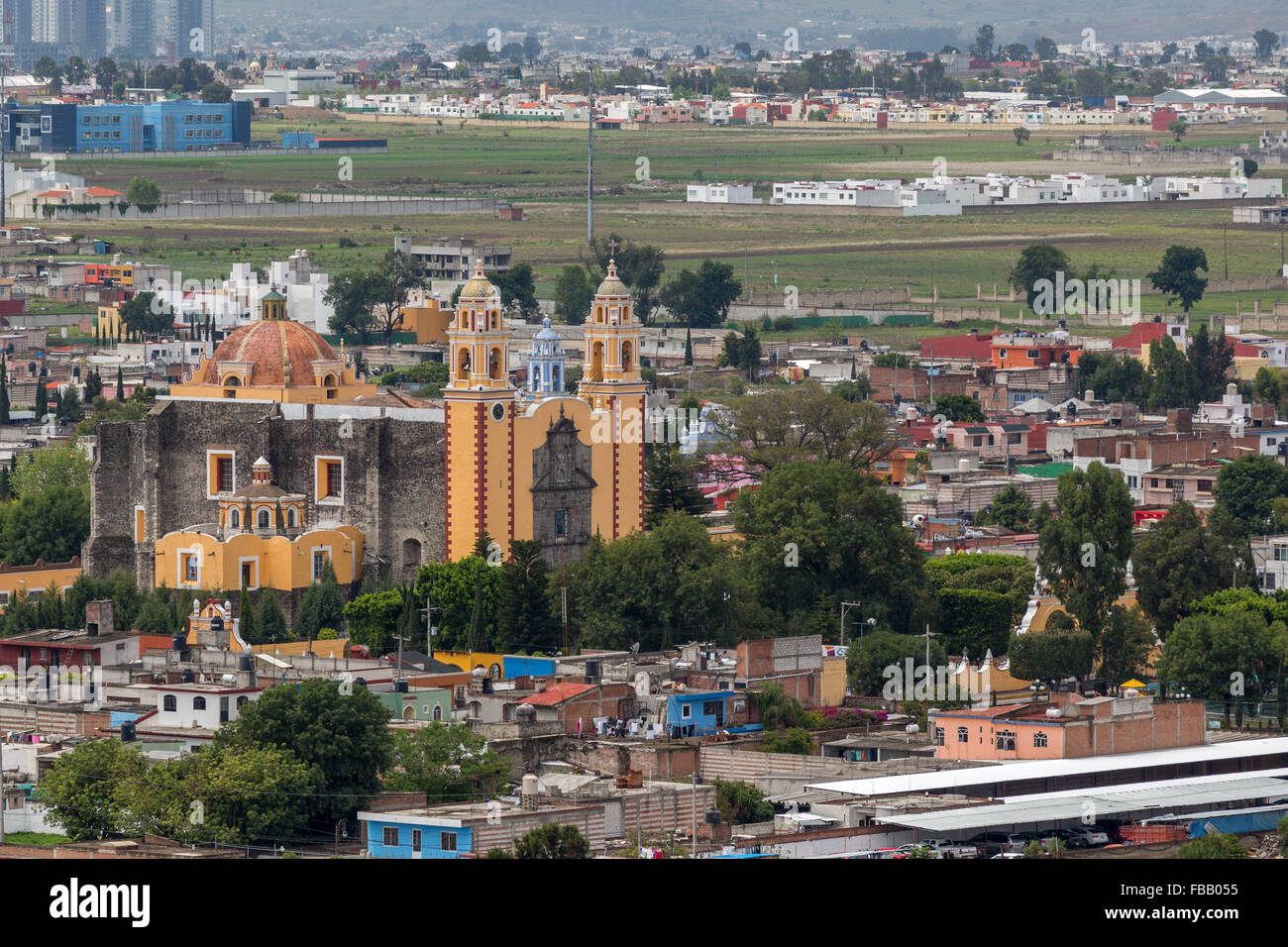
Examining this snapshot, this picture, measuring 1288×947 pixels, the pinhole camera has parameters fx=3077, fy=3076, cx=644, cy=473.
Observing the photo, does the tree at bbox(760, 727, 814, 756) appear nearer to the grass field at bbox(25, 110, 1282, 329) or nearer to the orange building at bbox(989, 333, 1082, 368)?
the orange building at bbox(989, 333, 1082, 368)

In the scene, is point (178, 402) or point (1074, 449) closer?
point (178, 402)

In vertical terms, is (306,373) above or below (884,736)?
above

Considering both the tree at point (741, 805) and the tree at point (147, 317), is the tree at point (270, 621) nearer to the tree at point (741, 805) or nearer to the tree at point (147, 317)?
the tree at point (741, 805)

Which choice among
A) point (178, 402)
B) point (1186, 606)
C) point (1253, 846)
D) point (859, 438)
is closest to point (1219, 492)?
point (859, 438)

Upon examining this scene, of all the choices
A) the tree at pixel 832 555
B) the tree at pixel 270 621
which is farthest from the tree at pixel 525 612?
the tree at pixel 270 621
